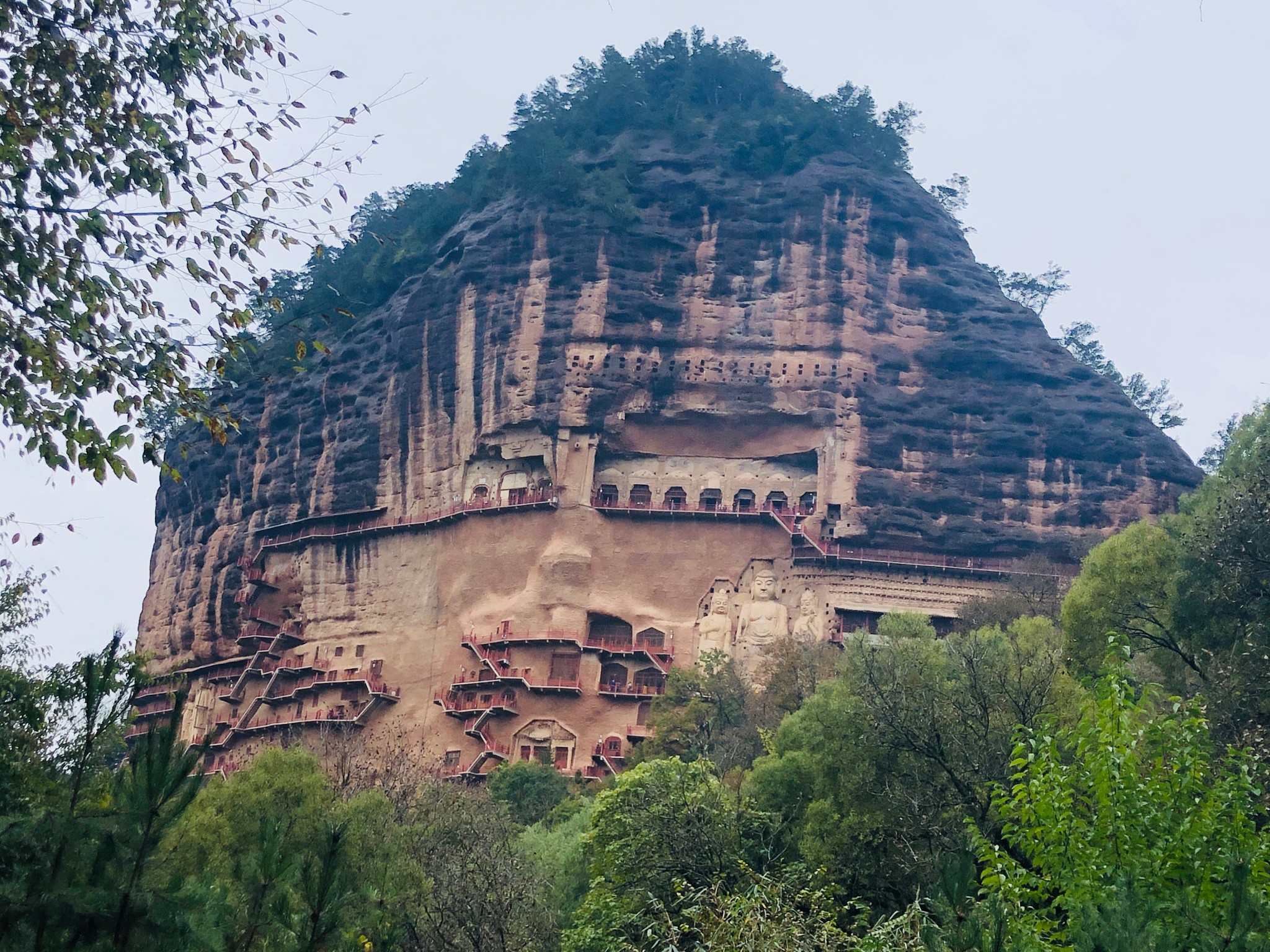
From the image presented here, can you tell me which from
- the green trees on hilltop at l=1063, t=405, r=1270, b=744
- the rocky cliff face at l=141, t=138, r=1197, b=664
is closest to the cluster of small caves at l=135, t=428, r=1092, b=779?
the rocky cliff face at l=141, t=138, r=1197, b=664

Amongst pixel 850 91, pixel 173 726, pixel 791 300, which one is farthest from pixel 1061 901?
pixel 850 91

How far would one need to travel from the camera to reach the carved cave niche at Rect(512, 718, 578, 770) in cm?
4566

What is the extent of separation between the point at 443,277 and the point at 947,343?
60.3 ft

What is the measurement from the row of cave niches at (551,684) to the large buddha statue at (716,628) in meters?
1.12

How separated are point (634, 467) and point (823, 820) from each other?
2900 centimetres

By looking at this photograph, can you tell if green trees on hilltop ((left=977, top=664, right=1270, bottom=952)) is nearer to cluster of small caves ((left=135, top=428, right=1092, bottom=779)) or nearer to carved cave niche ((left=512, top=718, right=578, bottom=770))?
cluster of small caves ((left=135, top=428, right=1092, bottom=779))

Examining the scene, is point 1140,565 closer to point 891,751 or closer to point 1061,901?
point 891,751

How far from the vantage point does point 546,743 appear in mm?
46062

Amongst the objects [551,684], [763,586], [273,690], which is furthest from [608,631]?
[273,690]

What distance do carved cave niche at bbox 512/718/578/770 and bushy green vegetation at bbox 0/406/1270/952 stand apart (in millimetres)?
8194

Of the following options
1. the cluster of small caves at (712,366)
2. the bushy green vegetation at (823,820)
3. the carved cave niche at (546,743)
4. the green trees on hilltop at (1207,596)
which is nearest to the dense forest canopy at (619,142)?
the cluster of small caves at (712,366)

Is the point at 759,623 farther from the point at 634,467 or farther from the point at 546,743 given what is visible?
the point at 546,743

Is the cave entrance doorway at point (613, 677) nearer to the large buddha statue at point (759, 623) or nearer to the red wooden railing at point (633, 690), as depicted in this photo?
the red wooden railing at point (633, 690)

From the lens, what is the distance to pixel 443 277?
2108 inches
